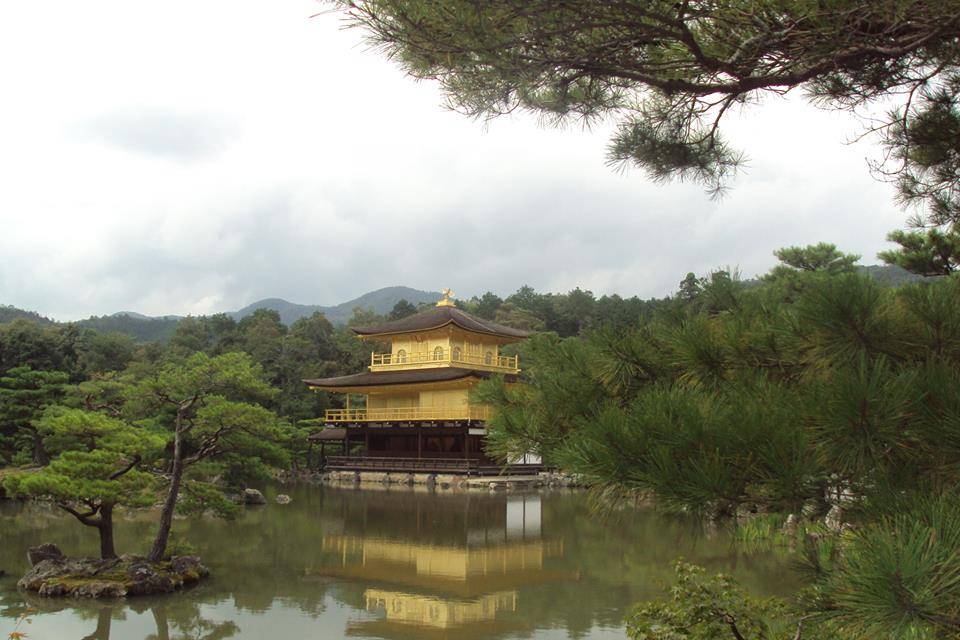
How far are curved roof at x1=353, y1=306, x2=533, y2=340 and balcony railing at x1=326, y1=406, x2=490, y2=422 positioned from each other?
2.65 m

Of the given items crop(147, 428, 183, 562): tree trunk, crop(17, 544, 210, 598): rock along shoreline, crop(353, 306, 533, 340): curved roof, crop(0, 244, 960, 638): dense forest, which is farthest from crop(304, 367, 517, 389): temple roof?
crop(0, 244, 960, 638): dense forest

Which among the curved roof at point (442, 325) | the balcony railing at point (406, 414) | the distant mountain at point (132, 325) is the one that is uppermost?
the distant mountain at point (132, 325)

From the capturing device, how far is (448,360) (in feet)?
80.5

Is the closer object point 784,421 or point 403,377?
point 784,421

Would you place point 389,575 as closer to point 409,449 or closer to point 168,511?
point 168,511

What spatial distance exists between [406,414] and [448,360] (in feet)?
7.17

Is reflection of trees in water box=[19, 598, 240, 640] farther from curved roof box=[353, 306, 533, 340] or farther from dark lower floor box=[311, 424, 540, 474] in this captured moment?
curved roof box=[353, 306, 533, 340]

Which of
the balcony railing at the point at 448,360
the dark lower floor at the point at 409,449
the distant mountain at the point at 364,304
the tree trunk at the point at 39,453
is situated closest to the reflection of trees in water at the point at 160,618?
the tree trunk at the point at 39,453

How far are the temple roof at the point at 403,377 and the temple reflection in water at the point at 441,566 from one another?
25.7ft

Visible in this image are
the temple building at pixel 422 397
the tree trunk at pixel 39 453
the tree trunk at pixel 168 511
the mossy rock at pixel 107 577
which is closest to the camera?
the mossy rock at pixel 107 577

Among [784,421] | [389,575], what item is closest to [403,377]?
[389,575]

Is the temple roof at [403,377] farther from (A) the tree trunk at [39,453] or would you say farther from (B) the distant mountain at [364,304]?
(B) the distant mountain at [364,304]

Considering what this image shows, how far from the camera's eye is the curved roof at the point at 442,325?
80.3ft

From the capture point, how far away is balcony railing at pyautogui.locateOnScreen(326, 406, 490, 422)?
864 inches
